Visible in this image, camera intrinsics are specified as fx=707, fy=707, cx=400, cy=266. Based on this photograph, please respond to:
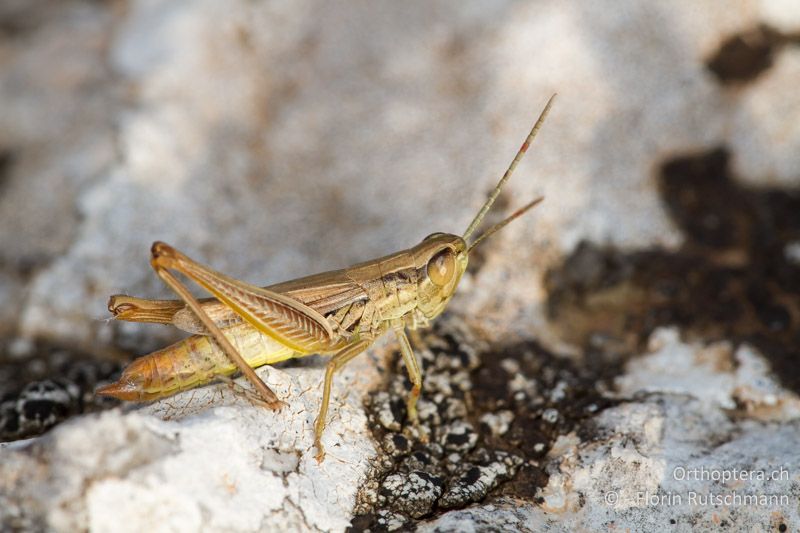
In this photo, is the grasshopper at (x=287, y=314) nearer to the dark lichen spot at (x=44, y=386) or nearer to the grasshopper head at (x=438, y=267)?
the grasshopper head at (x=438, y=267)

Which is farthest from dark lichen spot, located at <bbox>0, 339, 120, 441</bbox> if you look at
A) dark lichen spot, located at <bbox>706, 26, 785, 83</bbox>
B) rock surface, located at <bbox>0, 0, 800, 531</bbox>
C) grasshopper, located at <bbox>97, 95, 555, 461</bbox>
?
dark lichen spot, located at <bbox>706, 26, 785, 83</bbox>

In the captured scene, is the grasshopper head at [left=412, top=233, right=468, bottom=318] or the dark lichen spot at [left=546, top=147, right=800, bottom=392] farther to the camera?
the dark lichen spot at [left=546, top=147, right=800, bottom=392]

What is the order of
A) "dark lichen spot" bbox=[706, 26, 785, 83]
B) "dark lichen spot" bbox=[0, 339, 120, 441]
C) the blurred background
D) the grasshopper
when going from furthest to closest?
"dark lichen spot" bbox=[706, 26, 785, 83] < the blurred background < "dark lichen spot" bbox=[0, 339, 120, 441] < the grasshopper

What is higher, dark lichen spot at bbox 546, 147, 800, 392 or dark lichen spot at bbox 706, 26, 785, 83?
dark lichen spot at bbox 706, 26, 785, 83

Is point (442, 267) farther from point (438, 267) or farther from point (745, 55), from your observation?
point (745, 55)

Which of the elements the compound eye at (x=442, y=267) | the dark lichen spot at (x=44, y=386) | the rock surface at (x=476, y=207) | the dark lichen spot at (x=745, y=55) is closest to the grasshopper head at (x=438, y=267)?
the compound eye at (x=442, y=267)

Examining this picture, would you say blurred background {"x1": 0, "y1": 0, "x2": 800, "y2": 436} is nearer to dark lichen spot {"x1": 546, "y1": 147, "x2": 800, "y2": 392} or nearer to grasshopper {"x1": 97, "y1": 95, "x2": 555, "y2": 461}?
dark lichen spot {"x1": 546, "y1": 147, "x2": 800, "y2": 392}

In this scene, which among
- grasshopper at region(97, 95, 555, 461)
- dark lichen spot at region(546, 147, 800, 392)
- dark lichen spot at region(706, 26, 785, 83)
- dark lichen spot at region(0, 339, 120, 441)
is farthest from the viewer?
dark lichen spot at region(706, 26, 785, 83)

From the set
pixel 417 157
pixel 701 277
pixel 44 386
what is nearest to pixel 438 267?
pixel 417 157
